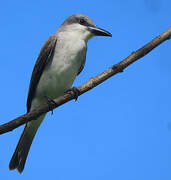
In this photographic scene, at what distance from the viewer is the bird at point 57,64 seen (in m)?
3.71

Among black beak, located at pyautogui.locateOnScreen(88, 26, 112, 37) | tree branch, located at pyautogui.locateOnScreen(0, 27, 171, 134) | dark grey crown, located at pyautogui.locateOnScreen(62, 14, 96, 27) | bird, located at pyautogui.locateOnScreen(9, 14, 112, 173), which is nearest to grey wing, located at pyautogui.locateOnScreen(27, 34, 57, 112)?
bird, located at pyautogui.locateOnScreen(9, 14, 112, 173)

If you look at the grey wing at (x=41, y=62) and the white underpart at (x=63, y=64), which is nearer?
the white underpart at (x=63, y=64)

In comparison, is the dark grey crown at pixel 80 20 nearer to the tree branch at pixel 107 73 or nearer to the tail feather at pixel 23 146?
the tree branch at pixel 107 73

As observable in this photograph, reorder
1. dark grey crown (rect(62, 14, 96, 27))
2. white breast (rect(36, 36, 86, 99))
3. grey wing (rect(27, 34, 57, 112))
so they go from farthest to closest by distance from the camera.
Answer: dark grey crown (rect(62, 14, 96, 27))
grey wing (rect(27, 34, 57, 112))
white breast (rect(36, 36, 86, 99))

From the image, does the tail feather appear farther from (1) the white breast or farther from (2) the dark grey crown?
(2) the dark grey crown

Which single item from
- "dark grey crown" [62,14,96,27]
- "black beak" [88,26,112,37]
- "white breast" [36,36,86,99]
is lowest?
"white breast" [36,36,86,99]

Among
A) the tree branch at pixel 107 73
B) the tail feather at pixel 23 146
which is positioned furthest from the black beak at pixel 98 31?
the tail feather at pixel 23 146

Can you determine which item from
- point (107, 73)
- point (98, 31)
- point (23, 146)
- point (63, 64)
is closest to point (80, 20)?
point (98, 31)

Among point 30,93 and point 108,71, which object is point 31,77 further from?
point 108,71

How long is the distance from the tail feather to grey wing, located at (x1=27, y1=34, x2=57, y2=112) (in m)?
0.43

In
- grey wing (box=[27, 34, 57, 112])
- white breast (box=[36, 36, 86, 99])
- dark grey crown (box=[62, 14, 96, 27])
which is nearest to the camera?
white breast (box=[36, 36, 86, 99])

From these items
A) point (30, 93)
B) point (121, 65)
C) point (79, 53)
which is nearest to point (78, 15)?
point (79, 53)

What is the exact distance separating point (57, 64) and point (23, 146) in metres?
1.39

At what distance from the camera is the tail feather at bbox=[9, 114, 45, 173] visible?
4035 mm
